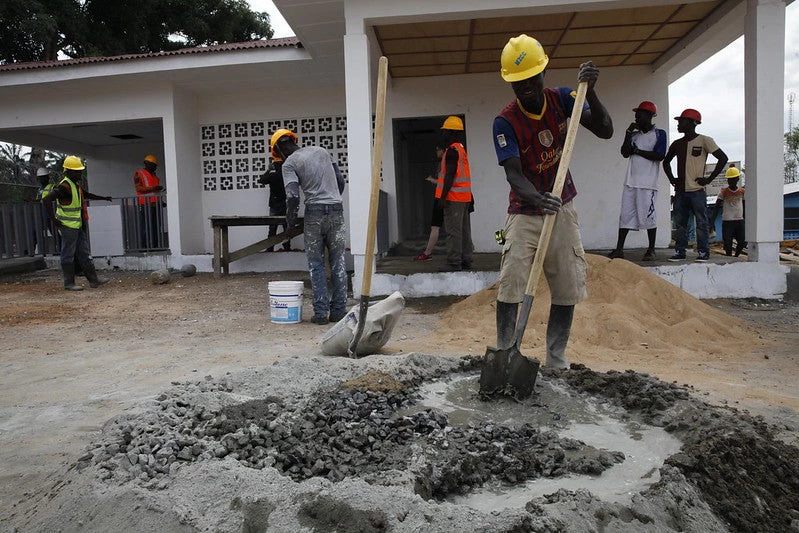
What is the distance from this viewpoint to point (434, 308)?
6.37 meters

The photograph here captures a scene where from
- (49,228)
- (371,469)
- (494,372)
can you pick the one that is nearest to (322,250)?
(494,372)

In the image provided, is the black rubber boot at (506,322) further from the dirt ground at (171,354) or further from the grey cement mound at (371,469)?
the dirt ground at (171,354)

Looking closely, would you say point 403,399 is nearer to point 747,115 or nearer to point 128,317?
point 128,317

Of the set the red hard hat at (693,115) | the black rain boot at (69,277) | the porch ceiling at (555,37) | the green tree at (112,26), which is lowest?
the black rain boot at (69,277)

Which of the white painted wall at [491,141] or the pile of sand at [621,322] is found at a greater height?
the white painted wall at [491,141]

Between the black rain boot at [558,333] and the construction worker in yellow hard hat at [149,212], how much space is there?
7.95 m

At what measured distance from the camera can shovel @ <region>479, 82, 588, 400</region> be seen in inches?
117

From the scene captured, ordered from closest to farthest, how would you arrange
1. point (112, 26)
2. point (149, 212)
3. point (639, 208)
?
point (639, 208) < point (149, 212) < point (112, 26)

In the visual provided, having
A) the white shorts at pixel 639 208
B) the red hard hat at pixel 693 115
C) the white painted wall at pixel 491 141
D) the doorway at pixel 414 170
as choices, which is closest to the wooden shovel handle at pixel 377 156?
the white shorts at pixel 639 208

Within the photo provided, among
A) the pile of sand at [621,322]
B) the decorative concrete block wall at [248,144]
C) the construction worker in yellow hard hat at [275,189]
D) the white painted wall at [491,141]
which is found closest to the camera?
the pile of sand at [621,322]

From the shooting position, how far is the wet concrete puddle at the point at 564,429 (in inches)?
84.6

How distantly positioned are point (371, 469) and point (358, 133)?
4954mm

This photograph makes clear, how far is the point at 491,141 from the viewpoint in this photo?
9016 mm

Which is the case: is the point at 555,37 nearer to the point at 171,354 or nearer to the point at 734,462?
the point at 171,354
